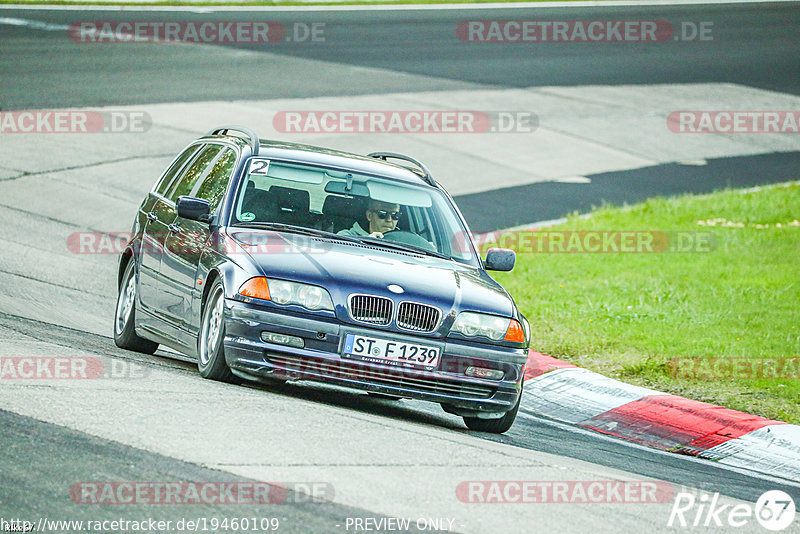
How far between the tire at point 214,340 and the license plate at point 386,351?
0.78 metres

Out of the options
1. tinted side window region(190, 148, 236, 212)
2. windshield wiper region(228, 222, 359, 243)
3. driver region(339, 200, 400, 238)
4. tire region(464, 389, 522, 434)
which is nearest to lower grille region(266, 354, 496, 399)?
tire region(464, 389, 522, 434)

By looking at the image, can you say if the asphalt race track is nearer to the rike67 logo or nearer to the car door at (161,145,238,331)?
the rike67 logo

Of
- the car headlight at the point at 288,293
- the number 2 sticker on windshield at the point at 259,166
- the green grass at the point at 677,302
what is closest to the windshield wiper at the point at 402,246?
the number 2 sticker on windshield at the point at 259,166

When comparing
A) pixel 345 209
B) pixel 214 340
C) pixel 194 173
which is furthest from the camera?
pixel 194 173

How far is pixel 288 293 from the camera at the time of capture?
7.57 m

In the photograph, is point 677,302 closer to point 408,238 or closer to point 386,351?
point 408,238

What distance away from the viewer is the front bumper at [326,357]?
24.6 feet

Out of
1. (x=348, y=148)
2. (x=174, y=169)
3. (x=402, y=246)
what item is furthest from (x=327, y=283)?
(x=348, y=148)

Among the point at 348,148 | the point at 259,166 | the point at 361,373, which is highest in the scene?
the point at 259,166

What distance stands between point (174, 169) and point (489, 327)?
345 centimetres

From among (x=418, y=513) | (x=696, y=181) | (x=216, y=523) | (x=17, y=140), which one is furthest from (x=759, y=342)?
(x=17, y=140)

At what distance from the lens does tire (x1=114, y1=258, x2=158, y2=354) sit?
970cm

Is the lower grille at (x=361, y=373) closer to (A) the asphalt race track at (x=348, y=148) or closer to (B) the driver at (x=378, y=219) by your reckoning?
(A) the asphalt race track at (x=348, y=148)

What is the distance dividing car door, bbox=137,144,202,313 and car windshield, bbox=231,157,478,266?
938 mm
